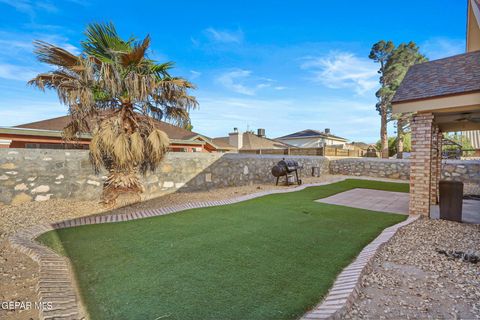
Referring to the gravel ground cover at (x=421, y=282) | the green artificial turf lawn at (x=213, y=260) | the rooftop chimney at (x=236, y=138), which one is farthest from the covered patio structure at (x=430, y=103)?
the rooftop chimney at (x=236, y=138)

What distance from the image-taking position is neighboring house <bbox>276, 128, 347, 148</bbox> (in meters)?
30.2

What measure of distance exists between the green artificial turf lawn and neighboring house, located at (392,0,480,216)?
35.0 inches

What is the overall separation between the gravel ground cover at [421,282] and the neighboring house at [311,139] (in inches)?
1048

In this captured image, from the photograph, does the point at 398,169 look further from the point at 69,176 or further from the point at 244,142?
the point at 244,142

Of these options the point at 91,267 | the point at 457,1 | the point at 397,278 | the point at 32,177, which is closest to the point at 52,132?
the point at 32,177

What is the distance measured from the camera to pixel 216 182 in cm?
926

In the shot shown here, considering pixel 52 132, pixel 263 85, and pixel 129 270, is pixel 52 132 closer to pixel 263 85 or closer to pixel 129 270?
pixel 129 270

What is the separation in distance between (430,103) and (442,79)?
0.89 meters

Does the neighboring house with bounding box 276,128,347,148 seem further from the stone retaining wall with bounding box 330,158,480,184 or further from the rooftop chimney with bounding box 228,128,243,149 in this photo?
the stone retaining wall with bounding box 330,158,480,184

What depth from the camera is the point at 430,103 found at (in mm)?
5027

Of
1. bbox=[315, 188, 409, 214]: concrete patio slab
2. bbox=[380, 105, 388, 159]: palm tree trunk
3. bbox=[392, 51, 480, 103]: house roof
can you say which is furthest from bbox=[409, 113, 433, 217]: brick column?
bbox=[380, 105, 388, 159]: palm tree trunk

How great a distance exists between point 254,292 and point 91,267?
204 centimetres

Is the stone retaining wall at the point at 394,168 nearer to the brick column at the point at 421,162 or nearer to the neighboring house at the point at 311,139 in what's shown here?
the brick column at the point at 421,162

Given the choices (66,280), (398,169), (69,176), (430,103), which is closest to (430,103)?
(430,103)
